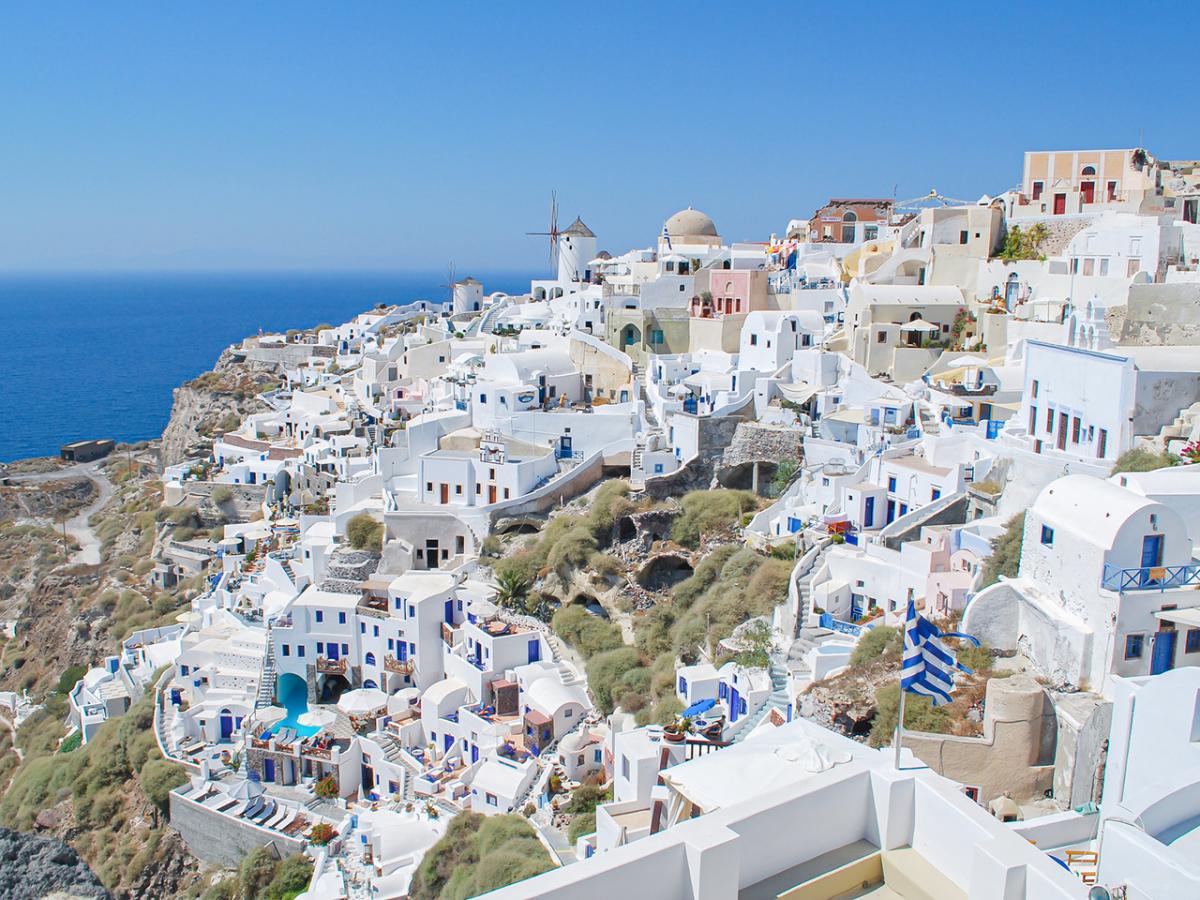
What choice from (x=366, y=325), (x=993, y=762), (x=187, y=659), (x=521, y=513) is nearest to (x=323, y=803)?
(x=187, y=659)

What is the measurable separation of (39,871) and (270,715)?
306 inches

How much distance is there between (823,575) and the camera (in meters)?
18.5

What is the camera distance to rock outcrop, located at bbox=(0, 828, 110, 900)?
574 inches

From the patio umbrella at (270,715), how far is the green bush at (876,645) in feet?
47.5

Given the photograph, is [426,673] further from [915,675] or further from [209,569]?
[915,675]

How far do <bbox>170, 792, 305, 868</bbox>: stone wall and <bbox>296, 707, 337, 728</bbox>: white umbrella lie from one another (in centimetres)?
291

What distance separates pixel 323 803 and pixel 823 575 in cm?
1155

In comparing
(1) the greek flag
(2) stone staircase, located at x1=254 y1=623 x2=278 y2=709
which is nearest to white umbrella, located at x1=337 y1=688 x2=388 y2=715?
(2) stone staircase, located at x1=254 y1=623 x2=278 y2=709

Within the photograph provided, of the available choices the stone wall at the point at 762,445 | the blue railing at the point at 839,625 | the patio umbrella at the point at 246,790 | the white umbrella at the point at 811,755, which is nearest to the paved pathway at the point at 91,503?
the patio umbrella at the point at 246,790

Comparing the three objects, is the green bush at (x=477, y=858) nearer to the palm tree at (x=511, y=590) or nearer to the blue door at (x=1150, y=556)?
the palm tree at (x=511, y=590)

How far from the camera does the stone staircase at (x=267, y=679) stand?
24594mm

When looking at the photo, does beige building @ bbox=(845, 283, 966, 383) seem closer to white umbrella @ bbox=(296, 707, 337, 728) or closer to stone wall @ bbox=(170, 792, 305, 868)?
white umbrella @ bbox=(296, 707, 337, 728)

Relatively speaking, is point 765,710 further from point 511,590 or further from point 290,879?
point 290,879

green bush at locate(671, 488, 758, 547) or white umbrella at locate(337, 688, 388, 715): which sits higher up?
green bush at locate(671, 488, 758, 547)
